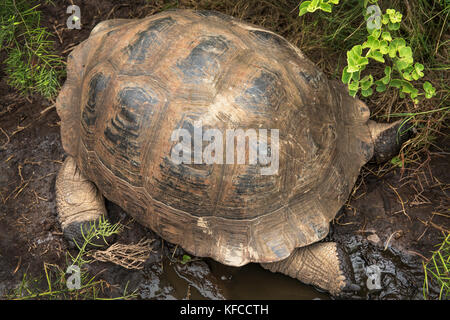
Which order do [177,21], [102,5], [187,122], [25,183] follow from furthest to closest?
[102,5] → [25,183] → [177,21] → [187,122]

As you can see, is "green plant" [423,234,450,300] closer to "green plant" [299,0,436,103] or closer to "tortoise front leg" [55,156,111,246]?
"green plant" [299,0,436,103]

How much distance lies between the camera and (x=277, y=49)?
10.0 ft

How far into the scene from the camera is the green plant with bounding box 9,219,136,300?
324 centimetres

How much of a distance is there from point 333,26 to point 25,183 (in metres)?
3.20

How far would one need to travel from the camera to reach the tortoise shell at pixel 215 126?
2770 millimetres

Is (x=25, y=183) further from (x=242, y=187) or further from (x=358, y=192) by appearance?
(x=358, y=192)

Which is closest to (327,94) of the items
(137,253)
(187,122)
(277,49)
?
(277,49)

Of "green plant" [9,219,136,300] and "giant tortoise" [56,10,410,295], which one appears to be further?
"green plant" [9,219,136,300]

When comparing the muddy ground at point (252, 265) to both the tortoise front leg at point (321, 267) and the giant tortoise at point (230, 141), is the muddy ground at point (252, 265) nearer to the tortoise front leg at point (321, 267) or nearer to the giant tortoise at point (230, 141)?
the tortoise front leg at point (321, 267)

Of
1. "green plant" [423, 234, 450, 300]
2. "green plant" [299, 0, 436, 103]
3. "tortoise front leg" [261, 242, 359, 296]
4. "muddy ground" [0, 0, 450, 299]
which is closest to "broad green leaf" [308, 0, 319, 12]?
"green plant" [299, 0, 436, 103]

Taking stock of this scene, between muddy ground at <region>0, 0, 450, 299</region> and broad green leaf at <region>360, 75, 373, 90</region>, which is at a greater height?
broad green leaf at <region>360, 75, 373, 90</region>

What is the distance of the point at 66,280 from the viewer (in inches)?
129

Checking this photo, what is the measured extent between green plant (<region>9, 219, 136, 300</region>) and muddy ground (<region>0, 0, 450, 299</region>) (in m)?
0.06

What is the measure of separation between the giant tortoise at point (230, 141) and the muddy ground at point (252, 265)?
0.93 feet
